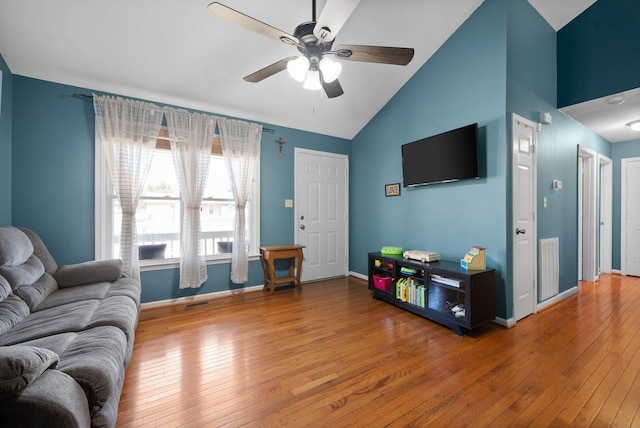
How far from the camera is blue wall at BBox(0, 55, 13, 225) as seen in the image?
7.73ft

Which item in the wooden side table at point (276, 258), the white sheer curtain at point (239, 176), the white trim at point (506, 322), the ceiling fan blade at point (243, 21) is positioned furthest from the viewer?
the wooden side table at point (276, 258)

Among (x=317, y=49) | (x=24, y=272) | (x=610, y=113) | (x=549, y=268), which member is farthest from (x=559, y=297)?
(x=24, y=272)

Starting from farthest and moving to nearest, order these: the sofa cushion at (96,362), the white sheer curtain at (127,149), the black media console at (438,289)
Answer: the white sheer curtain at (127,149)
the black media console at (438,289)
the sofa cushion at (96,362)

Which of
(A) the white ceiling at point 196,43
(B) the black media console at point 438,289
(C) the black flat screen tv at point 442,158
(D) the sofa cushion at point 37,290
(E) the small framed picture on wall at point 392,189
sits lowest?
(B) the black media console at point 438,289

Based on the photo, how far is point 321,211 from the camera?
4504 millimetres

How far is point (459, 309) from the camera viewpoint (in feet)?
8.30

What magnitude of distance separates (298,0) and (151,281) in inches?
135

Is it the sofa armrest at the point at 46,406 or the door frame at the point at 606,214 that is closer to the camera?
the sofa armrest at the point at 46,406

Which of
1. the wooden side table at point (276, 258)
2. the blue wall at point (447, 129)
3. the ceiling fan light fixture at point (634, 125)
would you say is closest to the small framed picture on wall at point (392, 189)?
the blue wall at point (447, 129)

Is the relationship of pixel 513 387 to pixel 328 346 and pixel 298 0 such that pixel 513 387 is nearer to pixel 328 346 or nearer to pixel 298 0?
pixel 328 346

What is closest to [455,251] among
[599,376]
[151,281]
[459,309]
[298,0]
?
[459,309]

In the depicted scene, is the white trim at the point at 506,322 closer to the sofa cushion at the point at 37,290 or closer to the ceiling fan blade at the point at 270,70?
the ceiling fan blade at the point at 270,70

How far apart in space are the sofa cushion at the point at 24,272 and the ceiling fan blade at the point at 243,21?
218cm

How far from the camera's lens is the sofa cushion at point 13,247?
1.85 m
